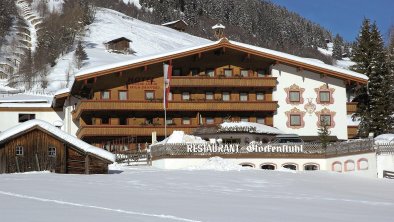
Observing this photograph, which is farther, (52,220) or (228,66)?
(228,66)

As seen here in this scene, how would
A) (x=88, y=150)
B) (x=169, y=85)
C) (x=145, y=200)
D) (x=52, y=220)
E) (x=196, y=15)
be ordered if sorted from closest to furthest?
(x=52, y=220) → (x=145, y=200) → (x=88, y=150) → (x=169, y=85) → (x=196, y=15)

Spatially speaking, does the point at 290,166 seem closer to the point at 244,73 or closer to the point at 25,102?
the point at 244,73

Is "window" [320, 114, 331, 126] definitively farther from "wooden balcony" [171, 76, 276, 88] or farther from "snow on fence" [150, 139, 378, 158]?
"snow on fence" [150, 139, 378, 158]

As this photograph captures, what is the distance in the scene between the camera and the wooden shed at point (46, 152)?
3256 cm

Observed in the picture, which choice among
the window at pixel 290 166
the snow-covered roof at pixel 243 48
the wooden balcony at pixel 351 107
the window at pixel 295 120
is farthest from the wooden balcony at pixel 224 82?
the window at pixel 290 166

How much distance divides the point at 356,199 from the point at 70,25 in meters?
110

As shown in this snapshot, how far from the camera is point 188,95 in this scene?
5134 centimetres

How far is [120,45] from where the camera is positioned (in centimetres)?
11125

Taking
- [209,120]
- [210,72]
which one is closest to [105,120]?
[209,120]

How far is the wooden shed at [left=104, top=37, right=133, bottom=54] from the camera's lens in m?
110

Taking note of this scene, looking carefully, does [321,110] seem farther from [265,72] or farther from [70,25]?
[70,25]

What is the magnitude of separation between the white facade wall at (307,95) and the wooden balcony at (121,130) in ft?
24.2

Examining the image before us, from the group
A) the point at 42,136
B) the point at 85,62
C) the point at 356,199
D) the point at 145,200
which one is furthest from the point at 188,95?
the point at 85,62

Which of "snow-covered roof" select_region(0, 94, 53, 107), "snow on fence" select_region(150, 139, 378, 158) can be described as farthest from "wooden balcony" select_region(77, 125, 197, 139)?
"snow on fence" select_region(150, 139, 378, 158)
